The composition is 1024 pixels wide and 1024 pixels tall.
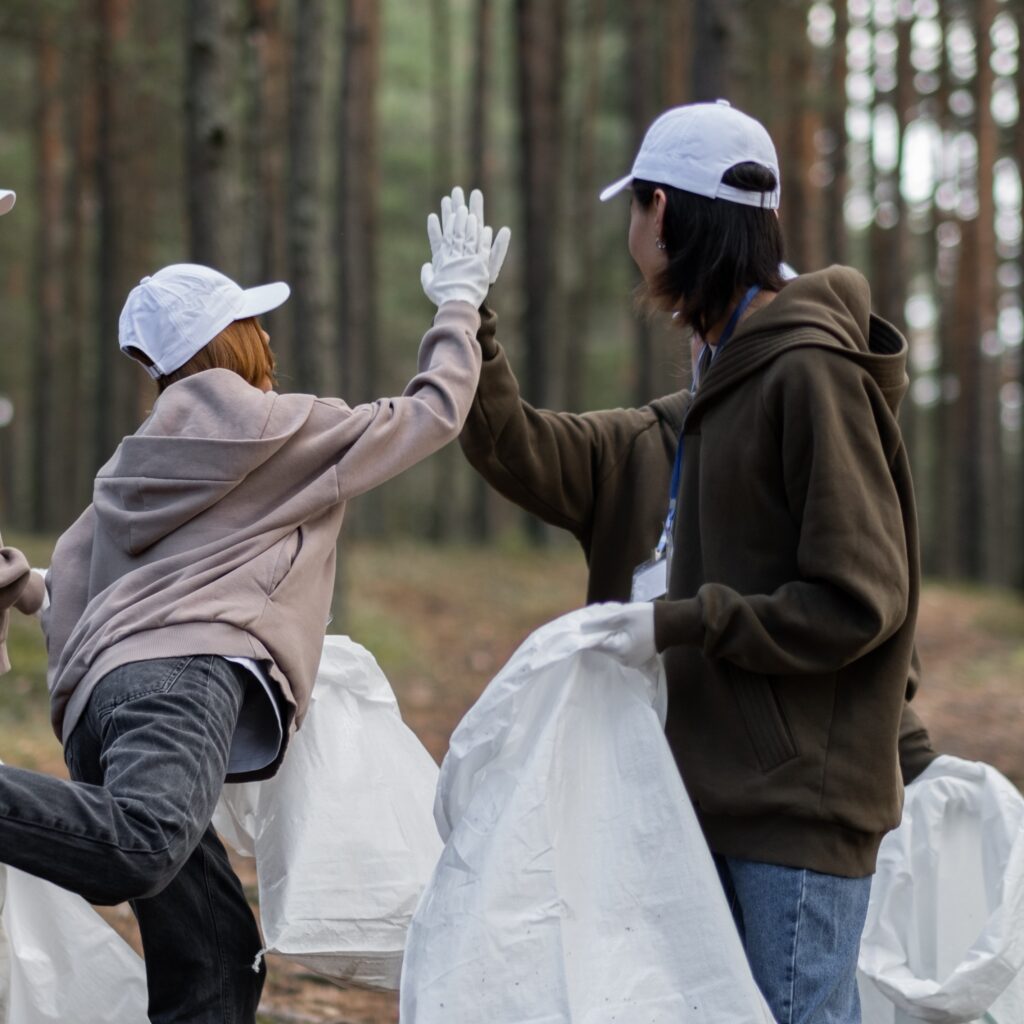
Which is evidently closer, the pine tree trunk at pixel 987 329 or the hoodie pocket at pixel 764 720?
the hoodie pocket at pixel 764 720

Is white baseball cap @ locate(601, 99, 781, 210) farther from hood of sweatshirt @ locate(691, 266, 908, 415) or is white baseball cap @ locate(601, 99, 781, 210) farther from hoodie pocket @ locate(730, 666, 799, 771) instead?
hoodie pocket @ locate(730, 666, 799, 771)

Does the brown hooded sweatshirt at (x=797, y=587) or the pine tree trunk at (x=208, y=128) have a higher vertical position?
the pine tree trunk at (x=208, y=128)

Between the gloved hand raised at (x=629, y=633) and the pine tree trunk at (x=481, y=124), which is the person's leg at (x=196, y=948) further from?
the pine tree trunk at (x=481, y=124)

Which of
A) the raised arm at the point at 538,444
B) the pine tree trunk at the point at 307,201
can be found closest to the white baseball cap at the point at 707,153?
the raised arm at the point at 538,444

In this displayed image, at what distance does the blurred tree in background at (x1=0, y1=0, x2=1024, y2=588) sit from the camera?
13438 mm

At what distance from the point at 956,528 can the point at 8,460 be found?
21.7 m

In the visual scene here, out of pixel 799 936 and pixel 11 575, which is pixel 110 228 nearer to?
pixel 11 575

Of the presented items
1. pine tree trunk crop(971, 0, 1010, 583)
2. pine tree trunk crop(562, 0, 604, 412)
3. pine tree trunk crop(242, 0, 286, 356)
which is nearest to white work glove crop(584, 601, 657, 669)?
pine tree trunk crop(242, 0, 286, 356)

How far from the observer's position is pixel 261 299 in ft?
9.93

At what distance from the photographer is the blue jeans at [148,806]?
2.47m

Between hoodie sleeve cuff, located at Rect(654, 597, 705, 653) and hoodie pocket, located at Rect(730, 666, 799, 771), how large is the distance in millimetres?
124

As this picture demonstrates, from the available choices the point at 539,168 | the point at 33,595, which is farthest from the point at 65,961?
the point at 539,168

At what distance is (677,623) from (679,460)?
17.2 inches

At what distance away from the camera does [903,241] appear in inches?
917
